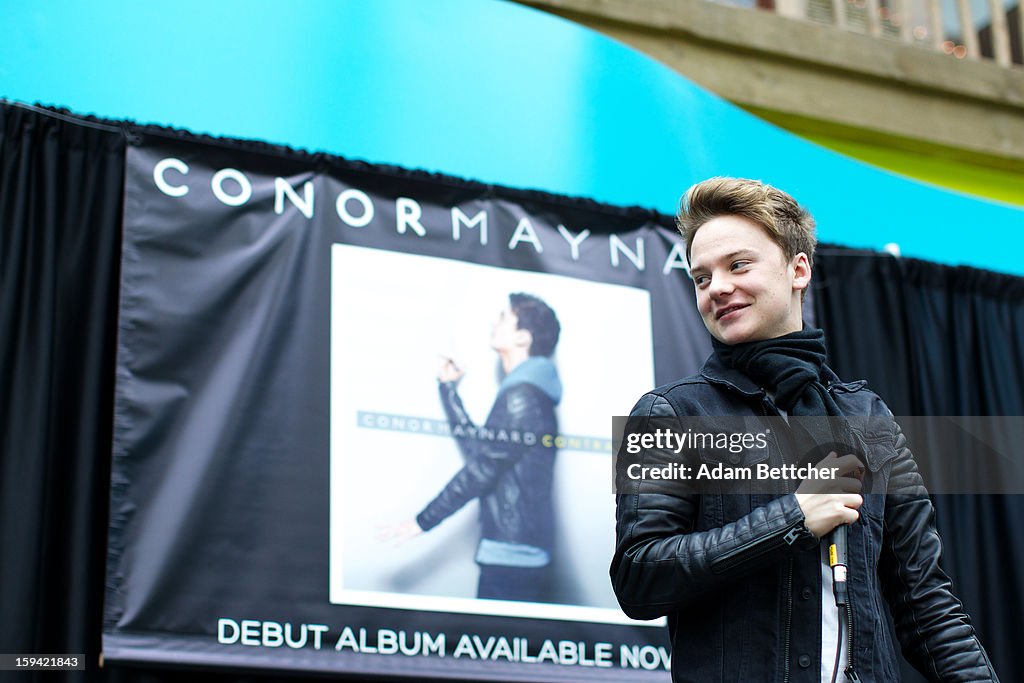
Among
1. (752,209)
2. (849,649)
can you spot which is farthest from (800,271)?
(849,649)

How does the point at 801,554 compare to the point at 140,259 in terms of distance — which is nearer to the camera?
the point at 801,554

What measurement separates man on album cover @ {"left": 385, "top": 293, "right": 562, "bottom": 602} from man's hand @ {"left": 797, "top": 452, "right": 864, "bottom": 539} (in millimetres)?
1982

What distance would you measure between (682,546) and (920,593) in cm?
40

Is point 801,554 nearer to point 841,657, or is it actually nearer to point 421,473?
point 841,657

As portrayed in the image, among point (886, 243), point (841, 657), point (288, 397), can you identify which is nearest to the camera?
point (841, 657)

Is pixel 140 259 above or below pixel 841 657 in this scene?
above

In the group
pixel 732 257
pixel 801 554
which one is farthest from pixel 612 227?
pixel 801 554

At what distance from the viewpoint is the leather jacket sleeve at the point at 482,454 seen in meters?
3.65

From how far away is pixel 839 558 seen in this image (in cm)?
175

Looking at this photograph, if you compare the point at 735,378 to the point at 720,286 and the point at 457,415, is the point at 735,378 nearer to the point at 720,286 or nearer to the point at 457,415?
the point at 720,286

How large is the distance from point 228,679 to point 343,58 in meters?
1.82

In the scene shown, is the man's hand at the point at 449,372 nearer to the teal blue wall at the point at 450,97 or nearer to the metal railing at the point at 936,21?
the teal blue wall at the point at 450,97

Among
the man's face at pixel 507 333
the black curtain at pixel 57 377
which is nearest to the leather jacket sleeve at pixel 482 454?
the man's face at pixel 507 333

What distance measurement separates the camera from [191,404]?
11.2ft
